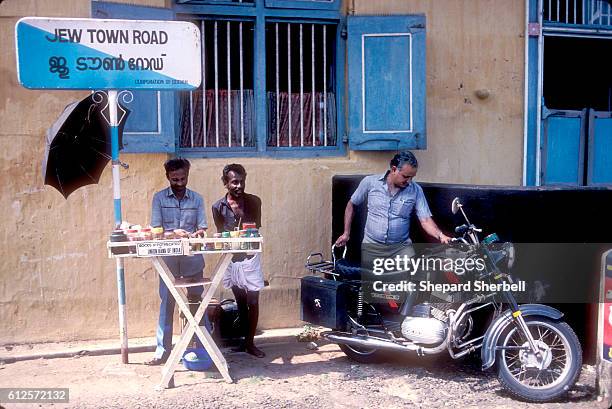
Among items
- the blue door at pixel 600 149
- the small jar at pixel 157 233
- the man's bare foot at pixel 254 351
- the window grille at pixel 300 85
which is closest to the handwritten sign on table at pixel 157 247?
the small jar at pixel 157 233

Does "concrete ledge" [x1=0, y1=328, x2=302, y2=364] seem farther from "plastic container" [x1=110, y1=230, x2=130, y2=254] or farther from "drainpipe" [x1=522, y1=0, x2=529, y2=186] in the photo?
"drainpipe" [x1=522, y1=0, x2=529, y2=186]

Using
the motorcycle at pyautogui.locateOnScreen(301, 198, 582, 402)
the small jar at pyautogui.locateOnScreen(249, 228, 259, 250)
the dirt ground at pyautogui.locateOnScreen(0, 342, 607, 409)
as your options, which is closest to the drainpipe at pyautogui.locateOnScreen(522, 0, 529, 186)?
the motorcycle at pyautogui.locateOnScreen(301, 198, 582, 402)

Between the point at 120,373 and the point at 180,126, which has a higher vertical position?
the point at 180,126

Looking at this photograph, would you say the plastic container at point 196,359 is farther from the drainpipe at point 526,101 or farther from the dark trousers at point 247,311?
the drainpipe at point 526,101

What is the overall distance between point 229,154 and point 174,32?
168 cm

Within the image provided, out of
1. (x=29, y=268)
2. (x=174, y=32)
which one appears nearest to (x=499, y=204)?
(x=174, y=32)

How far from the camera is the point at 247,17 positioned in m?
6.53

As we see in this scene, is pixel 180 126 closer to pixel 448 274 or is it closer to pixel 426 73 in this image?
pixel 426 73

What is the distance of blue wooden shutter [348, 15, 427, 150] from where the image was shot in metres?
6.61

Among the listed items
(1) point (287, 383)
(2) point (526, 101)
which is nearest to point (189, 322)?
(1) point (287, 383)

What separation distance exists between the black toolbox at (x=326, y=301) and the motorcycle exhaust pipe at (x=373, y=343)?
0.31 ft

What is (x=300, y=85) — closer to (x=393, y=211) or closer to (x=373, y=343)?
(x=393, y=211)

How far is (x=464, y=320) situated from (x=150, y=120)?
127 inches

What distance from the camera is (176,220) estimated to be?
18.0 feet
